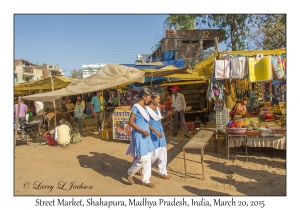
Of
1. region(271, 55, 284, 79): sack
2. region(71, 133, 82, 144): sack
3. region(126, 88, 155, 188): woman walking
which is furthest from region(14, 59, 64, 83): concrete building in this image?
region(271, 55, 284, 79): sack

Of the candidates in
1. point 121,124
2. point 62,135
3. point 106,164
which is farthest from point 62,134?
point 106,164

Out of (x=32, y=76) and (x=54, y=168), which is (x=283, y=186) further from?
(x=32, y=76)

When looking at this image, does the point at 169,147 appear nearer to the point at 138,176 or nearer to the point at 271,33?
the point at 138,176

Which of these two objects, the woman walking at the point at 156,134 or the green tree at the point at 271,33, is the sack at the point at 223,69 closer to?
the woman walking at the point at 156,134

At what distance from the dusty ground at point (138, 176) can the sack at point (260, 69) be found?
75.2 inches

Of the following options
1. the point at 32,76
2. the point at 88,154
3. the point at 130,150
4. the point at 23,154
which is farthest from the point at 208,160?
the point at 32,76

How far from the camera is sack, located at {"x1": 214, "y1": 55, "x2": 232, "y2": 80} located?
5812mm

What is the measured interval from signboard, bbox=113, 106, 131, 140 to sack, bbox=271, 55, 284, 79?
13.6 ft

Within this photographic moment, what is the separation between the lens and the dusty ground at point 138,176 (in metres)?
4.05

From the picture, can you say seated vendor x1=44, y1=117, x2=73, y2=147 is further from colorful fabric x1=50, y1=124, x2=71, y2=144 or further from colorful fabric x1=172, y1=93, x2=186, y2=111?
colorful fabric x1=172, y1=93, x2=186, y2=111

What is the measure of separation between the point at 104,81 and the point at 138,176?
3.73 meters

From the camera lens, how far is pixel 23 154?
7.05 meters

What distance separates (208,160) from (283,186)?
1754 mm

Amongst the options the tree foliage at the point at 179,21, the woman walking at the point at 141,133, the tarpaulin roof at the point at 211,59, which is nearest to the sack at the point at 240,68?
the tarpaulin roof at the point at 211,59
